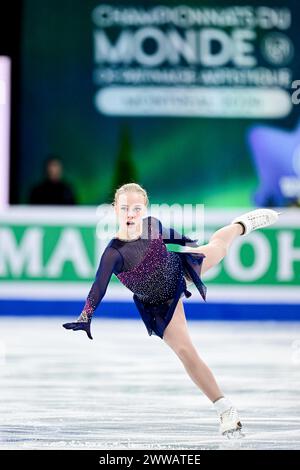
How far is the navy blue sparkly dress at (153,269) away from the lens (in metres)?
4.23

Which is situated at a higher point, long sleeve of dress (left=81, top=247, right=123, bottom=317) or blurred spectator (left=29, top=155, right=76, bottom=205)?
blurred spectator (left=29, top=155, right=76, bottom=205)

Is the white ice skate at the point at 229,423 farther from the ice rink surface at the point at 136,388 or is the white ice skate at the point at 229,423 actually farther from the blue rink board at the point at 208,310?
the blue rink board at the point at 208,310

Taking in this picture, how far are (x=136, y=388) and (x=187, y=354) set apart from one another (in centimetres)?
162

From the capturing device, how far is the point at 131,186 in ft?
13.9

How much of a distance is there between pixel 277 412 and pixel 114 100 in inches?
275

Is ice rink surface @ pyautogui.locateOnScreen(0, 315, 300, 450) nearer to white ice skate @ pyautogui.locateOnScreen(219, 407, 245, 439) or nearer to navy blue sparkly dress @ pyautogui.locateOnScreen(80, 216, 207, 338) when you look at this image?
white ice skate @ pyautogui.locateOnScreen(219, 407, 245, 439)

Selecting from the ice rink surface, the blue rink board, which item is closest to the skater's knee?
the ice rink surface

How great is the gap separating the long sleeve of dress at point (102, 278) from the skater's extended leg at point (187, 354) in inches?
13.0

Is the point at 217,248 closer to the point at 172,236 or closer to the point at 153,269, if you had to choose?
the point at 172,236

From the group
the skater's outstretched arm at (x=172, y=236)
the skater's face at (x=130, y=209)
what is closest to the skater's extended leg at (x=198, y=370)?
the skater's outstretched arm at (x=172, y=236)

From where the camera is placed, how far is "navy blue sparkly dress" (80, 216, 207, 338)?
4230 millimetres

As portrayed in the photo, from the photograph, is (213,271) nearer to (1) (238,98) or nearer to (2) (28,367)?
(1) (238,98)

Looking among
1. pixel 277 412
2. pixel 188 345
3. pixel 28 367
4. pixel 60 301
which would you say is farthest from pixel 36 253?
pixel 188 345

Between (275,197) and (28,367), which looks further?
(275,197)
